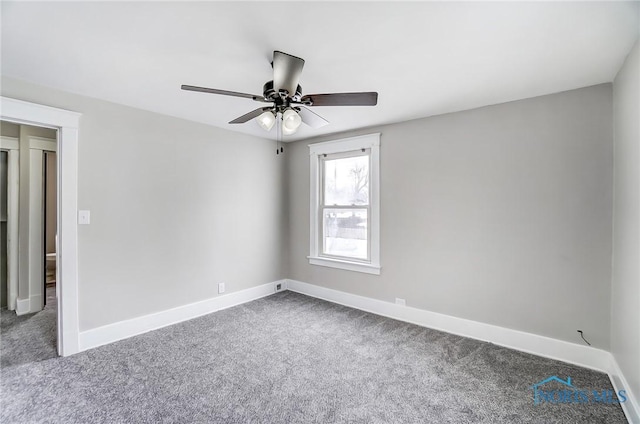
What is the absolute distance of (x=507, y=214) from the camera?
2777 millimetres

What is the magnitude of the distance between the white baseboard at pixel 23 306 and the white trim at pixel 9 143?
75.1 inches

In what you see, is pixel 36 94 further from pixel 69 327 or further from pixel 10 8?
pixel 69 327

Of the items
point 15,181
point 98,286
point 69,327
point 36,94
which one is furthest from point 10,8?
point 15,181

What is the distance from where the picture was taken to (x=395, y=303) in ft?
11.5

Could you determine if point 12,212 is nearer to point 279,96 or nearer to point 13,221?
point 13,221

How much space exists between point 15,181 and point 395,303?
4990 mm

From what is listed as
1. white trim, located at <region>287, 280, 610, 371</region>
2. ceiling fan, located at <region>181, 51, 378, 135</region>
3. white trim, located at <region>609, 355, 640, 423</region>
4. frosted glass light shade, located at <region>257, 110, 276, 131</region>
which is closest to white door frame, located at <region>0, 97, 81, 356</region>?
ceiling fan, located at <region>181, 51, 378, 135</region>

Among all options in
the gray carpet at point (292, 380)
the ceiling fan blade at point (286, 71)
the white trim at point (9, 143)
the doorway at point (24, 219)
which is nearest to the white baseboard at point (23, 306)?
the doorway at point (24, 219)

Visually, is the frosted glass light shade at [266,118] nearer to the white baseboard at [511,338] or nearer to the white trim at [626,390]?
the white baseboard at [511,338]

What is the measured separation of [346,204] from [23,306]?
4.33 metres

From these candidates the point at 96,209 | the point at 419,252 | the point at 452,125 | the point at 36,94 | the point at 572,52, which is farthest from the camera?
the point at 419,252

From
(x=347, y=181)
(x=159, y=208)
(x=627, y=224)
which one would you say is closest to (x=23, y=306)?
(x=159, y=208)

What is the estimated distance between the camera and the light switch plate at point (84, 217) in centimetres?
267

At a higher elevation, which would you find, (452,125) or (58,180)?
(452,125)
